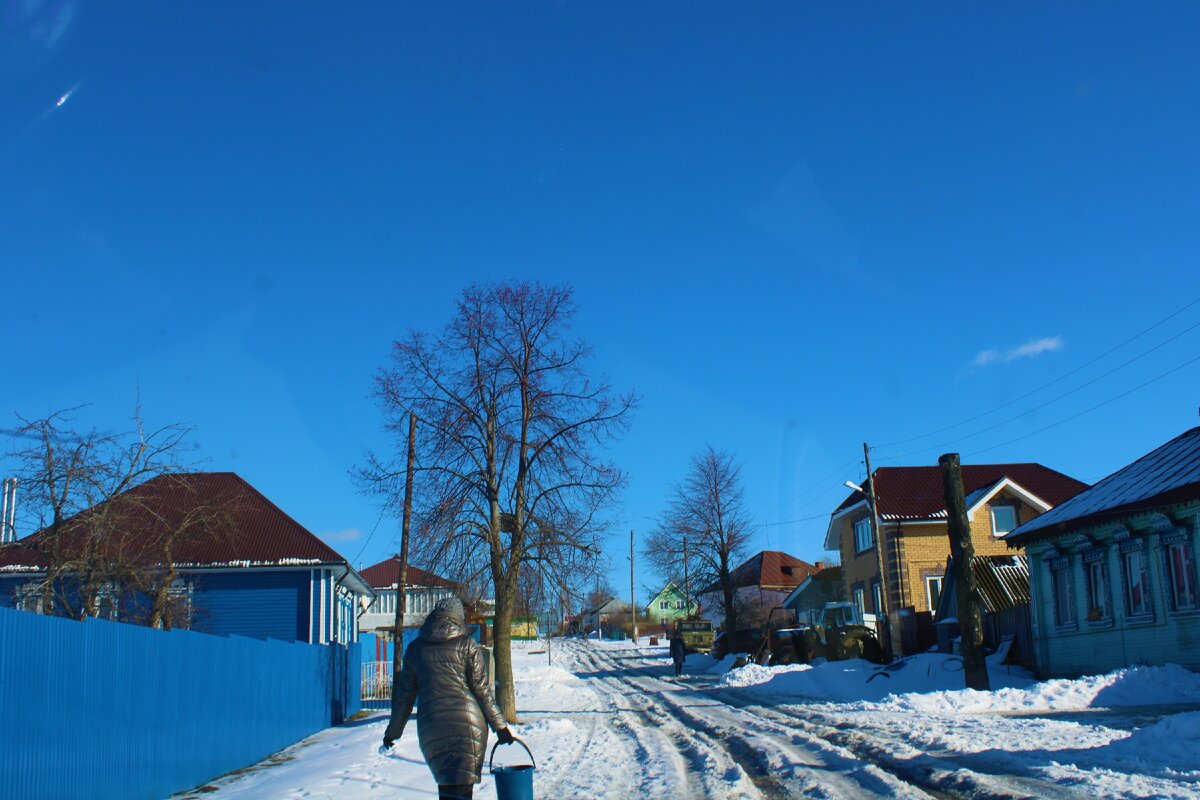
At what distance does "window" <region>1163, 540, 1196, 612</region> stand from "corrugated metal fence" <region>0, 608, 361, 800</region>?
1644 centimetres

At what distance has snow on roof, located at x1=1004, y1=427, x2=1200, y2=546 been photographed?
19.1 meters

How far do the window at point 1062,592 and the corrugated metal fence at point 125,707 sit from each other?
1711 cm

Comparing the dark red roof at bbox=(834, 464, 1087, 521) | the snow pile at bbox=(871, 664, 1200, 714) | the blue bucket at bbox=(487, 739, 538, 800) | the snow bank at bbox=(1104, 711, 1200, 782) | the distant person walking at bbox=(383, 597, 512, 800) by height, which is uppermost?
the dark red roof at bbox=(834, 464, 1087, 521)

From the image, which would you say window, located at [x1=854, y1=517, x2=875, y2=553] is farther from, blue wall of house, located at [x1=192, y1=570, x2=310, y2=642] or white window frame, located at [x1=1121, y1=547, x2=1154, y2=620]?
blue wall of house, located at [x1=192, y1=570, x2=310, y2=642]

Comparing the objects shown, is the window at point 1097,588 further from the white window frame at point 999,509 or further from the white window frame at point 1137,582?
the white window frame at point 999,509

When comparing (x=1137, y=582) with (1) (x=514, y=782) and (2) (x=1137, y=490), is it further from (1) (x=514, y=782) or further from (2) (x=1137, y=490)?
(1) (x=514, y=782)

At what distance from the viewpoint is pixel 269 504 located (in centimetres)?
3394

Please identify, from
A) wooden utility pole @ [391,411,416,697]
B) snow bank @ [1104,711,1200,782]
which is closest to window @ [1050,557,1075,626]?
snow bank @ [1104,711,1200,782]

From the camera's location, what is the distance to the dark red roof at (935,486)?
43750 mm

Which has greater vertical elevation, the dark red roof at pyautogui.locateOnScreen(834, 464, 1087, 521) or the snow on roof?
the dark red roof at pyautogui.locateOnScreen(834, 464, 1087, 521)

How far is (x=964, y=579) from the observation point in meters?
21.3

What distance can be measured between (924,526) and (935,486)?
332 centimetres

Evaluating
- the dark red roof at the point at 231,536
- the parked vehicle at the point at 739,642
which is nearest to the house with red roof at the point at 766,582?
the parked vehicle at the point at 739,642

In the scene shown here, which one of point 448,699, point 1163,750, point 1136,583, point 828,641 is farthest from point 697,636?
point 448,699
